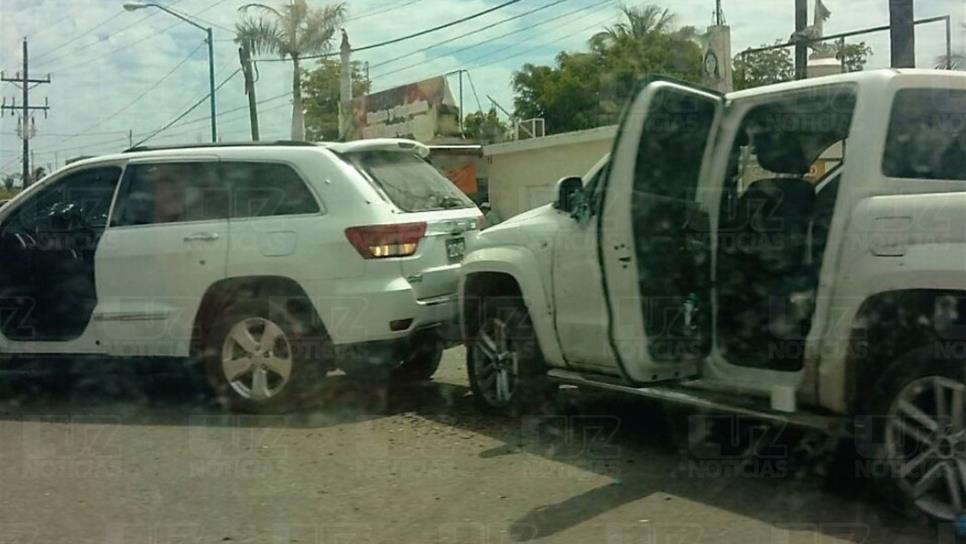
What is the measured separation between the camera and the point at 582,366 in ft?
22.9

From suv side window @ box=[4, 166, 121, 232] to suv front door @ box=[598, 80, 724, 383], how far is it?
13.9 feet

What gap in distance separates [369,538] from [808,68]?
15.0m

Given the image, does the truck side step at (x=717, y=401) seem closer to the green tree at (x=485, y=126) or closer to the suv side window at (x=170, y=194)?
the suv side window at (x=170, y=194)

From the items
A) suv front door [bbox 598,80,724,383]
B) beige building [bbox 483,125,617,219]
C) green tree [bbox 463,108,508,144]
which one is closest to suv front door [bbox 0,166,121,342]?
suv front door [bbox 598,80,724,383]

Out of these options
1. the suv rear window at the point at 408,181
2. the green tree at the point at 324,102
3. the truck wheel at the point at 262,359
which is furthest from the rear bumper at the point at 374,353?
the green tree at the point at 324,102

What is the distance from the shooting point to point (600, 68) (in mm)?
44812

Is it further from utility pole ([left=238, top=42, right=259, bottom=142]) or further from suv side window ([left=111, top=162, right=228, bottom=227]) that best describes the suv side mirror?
utility pole ([left=238, top=42, right=259, bottom=142])

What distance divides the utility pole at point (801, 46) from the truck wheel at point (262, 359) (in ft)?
44.7

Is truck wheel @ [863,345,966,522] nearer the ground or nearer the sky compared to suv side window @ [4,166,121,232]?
nearer the ground

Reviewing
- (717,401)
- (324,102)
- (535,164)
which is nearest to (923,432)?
(717,401)

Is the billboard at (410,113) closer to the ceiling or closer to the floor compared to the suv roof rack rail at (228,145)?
closer to the ceiling

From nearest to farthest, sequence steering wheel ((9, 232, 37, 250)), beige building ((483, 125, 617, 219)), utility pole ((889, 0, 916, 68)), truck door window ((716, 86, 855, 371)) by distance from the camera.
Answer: truck door window ((716, 86, 855, 371)) → steering wheel ((9, 232, 37, 250)) → utility pole ((889, 0, 916, 68)) → beige building ((483, 125, 617, 219))

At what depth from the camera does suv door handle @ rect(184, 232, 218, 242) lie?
8.01m

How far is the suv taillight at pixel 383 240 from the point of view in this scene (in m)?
7.67
